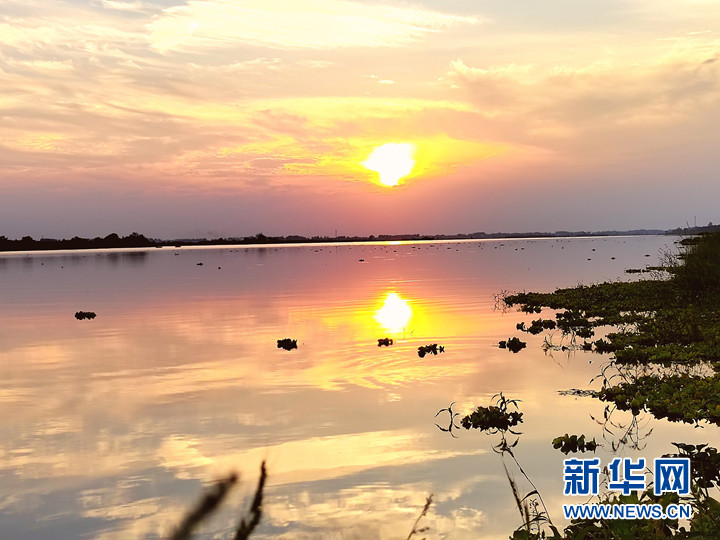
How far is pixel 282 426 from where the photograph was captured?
17.8m

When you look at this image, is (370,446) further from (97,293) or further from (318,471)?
(97,293)

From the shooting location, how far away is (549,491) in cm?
1278

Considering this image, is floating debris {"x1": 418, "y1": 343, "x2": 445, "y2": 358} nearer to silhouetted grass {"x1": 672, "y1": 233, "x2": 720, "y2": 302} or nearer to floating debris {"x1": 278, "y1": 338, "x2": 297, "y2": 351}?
floating debris {"x1": 278, "y1": 338, "x2": 297, "y2": 351}

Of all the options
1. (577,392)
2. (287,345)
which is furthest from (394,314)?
(577,392)

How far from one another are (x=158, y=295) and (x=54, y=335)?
24.8m

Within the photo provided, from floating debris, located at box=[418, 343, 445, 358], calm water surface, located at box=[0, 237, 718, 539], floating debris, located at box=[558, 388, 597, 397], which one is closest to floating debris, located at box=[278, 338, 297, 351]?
calm water surface, located at box=[0, 237, 718, 539]

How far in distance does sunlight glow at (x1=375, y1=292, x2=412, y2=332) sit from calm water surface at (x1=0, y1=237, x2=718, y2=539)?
481mm

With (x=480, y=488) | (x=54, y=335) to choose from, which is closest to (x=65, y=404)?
(x=480, y=488)

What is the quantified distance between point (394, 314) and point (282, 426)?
26570 millimetres

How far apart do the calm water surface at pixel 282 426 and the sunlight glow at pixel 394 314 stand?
481 mm

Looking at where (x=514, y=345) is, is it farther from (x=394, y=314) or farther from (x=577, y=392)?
(x=394, y=314)

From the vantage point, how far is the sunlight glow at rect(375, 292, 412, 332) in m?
37.8

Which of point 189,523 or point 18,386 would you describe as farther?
point 18,386

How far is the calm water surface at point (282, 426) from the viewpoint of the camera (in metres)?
12.2
